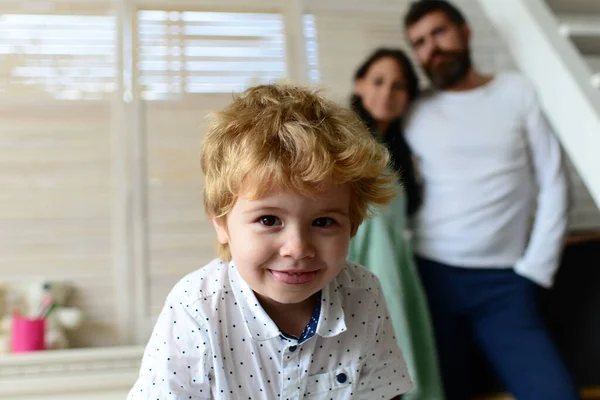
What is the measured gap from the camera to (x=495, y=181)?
163 cm

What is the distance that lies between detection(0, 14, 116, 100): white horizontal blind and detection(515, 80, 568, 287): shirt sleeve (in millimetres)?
1345

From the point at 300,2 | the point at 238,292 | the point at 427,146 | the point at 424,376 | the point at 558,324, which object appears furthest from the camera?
the point at 300,2

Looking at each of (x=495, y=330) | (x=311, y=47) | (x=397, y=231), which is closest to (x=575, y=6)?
(x=311, y=47)

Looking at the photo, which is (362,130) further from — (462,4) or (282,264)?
(462,4)

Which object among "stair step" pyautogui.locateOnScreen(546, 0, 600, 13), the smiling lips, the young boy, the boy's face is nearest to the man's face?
"stair step" pyautogui.locateOnScreen(546, 0, 600, 13)

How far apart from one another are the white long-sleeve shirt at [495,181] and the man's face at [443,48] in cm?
8

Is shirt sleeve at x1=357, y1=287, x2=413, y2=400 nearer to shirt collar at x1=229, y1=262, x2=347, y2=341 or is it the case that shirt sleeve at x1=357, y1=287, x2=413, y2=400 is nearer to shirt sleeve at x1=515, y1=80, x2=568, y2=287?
shirt collar at x1=229, y1=262, x2=347, y2=341

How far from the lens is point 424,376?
1571 millimetres

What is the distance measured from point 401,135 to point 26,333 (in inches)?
49.8

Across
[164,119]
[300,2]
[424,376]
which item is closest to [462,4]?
[300,2]

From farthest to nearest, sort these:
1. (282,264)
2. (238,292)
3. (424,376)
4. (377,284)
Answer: (424,376)
(377,284)
(238,292)
(282,264)

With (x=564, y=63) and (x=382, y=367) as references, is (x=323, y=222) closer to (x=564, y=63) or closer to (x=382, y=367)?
(x=382, y=367)

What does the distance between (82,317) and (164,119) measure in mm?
699

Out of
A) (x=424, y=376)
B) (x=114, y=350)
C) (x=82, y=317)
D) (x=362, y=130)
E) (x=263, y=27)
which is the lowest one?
(x=424, y=376)
